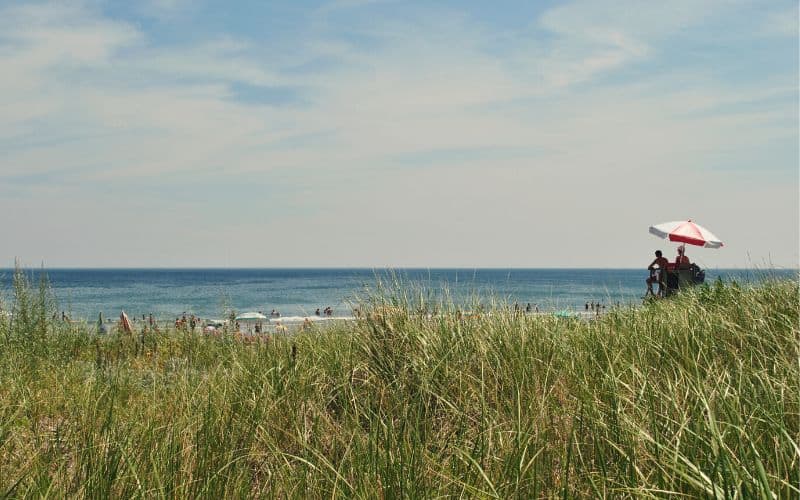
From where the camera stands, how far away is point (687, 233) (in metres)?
16.4

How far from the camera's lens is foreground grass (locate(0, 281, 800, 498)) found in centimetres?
330

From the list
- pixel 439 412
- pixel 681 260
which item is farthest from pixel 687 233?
pixel 439 412

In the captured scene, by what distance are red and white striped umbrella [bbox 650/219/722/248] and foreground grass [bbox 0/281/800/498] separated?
26.1ft

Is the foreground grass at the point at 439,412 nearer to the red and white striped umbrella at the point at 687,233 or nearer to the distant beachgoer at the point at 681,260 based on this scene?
the distant beachgoer at the point at 681,260

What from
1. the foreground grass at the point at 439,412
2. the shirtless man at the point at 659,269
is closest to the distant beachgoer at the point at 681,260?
the shirtless man at the point at 659,269

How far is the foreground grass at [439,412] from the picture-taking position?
10.8 feet

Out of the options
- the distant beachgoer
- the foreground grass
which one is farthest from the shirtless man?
the foreground grass

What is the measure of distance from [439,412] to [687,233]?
43.4 ft

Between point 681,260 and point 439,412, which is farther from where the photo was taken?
point 681,260

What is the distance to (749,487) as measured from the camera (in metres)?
2.74

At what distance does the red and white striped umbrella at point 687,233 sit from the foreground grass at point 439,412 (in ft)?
26.1

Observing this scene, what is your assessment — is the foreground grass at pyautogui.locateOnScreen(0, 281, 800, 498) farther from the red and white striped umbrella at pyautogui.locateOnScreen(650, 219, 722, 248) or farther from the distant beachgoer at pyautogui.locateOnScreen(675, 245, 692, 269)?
the red and white striped umbrella at pyautogui.locateOnScreen(650, 219, 722, 248)

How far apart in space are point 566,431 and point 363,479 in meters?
1.30

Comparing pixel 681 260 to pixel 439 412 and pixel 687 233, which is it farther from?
pixel 439 412
